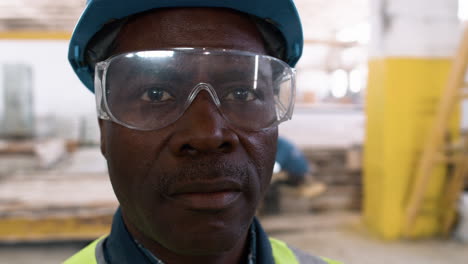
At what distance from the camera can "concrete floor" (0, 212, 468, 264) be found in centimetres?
402

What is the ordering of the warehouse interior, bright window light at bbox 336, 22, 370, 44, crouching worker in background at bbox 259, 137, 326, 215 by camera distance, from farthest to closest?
bright window light at bbox 336, 22, 370, 44 < crouching worker in background at bbox 259, 137, 326, 215 < the warehouse interior

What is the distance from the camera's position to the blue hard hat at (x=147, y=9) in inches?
39.7

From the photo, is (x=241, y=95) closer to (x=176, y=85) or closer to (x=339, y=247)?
(x=176, y=85)

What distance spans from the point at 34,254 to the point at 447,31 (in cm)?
517

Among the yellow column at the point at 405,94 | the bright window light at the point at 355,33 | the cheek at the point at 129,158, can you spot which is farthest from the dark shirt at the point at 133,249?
the bright window light at the point at 355,33

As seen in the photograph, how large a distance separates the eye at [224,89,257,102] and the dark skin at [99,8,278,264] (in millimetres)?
84

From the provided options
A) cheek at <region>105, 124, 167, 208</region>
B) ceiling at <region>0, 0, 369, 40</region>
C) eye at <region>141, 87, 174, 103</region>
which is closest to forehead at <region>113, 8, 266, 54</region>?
eye at <region>141, 87, 174, 103</region>

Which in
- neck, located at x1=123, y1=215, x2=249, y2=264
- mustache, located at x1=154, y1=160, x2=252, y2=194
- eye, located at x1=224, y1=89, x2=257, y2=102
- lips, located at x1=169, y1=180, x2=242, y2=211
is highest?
eye, located at x1=224, y1=89, x2=257, y2=102

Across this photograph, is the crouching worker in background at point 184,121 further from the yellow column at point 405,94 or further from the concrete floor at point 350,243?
the yellow column at point 405,94

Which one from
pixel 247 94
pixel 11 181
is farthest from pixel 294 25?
pixel 11 181

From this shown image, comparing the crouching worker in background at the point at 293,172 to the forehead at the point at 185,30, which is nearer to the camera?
the forehead at the point at 185,30

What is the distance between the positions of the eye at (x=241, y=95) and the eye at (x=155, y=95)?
16 cm

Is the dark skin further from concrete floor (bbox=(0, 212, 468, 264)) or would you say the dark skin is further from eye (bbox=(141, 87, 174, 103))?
concrete floor (bbox=(0, 212, 468, 264))

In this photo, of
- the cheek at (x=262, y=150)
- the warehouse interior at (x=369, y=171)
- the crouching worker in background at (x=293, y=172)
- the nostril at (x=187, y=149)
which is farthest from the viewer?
the crouching worker in background at (x=293, y=172)
